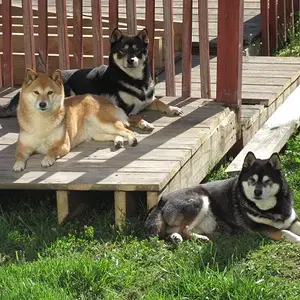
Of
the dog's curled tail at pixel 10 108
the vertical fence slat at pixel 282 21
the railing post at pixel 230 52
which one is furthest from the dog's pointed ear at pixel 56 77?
the vertical fence slat at pixel 282 21

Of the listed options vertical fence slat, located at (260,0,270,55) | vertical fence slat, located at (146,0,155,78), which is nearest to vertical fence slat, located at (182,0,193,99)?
vertical fence slat, located at (146,0,155,78)

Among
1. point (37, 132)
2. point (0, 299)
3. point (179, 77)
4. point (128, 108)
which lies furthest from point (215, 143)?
point (0, 299)

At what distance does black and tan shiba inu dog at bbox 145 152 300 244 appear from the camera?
21.3 ft

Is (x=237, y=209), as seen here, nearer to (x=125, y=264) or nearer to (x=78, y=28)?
(x=125, y=264)

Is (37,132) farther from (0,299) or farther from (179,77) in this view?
(179,77)

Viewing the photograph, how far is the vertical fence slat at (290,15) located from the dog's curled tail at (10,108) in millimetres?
4905

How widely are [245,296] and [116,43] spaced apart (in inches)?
147

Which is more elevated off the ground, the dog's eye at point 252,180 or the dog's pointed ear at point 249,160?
the dog's pointed ear at point 249,160

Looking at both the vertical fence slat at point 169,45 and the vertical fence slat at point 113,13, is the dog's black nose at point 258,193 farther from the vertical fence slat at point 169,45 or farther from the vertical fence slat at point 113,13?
the vertical fence slat at point 113,13

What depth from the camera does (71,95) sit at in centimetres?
848

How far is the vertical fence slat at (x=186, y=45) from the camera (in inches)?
343

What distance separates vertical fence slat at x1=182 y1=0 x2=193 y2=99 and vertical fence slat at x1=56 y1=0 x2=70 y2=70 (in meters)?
1.08

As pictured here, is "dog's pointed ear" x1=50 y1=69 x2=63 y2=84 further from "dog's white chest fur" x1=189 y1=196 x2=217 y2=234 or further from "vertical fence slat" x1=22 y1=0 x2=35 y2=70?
"vertical fence slat" x1=22 y1=0 x2=35 y2=70

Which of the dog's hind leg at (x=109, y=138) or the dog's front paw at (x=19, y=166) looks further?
the dog's hind leg at (x=109, y=138)
